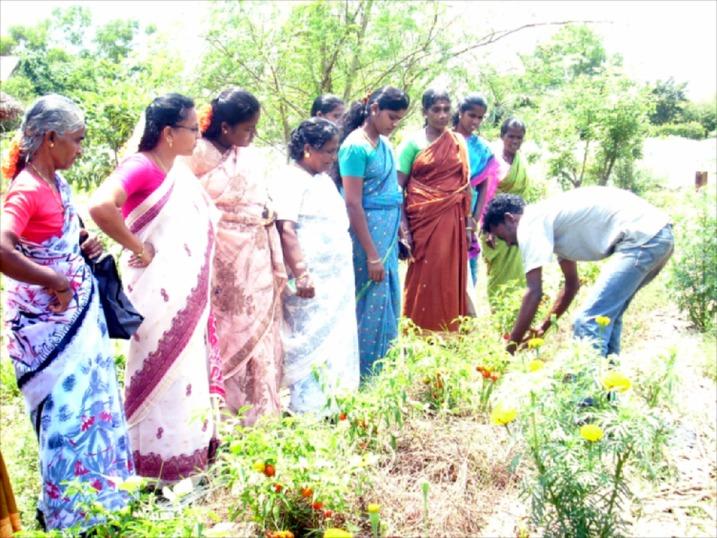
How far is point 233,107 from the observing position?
3.17 metres

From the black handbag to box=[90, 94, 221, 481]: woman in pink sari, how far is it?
148 millimetres

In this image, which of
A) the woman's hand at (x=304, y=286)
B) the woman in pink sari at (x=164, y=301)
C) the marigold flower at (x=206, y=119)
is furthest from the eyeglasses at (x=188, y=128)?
the woman's hand at (x=304, y=286)

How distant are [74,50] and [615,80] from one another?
176ft

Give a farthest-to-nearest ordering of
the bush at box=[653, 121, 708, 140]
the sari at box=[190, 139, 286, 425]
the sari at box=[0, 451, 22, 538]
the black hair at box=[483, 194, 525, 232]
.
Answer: the bush at box=[653, 121, 708, 140]
the black hair at box=[483, 194, 525, 232]
the sari at box=[190, 139, 286, 425]
the sari at box=[0, 451, 22, 538]

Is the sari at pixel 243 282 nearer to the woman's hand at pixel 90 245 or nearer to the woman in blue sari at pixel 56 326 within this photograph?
the woman's hand at pixel 90 245

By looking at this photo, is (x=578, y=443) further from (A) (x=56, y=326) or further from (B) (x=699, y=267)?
(B) (x=699, y=267)

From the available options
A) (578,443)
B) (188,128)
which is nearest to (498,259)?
(188,128)

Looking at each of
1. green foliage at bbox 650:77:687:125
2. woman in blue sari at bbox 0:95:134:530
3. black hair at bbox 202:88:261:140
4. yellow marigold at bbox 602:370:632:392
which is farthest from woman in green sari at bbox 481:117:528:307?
green foliage at bbox 650:77:687:125

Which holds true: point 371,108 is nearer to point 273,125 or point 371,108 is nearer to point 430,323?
point 430,323

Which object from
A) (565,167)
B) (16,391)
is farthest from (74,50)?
(16,391)

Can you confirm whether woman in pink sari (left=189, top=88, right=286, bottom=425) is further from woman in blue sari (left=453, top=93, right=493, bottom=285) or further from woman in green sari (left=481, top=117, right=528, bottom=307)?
woman in blue sari (left=453, top=93, right=493, bottom=285)

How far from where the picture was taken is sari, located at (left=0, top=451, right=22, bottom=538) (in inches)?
90.9

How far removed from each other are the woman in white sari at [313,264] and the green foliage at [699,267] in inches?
123

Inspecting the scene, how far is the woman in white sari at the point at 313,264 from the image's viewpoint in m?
3.57
